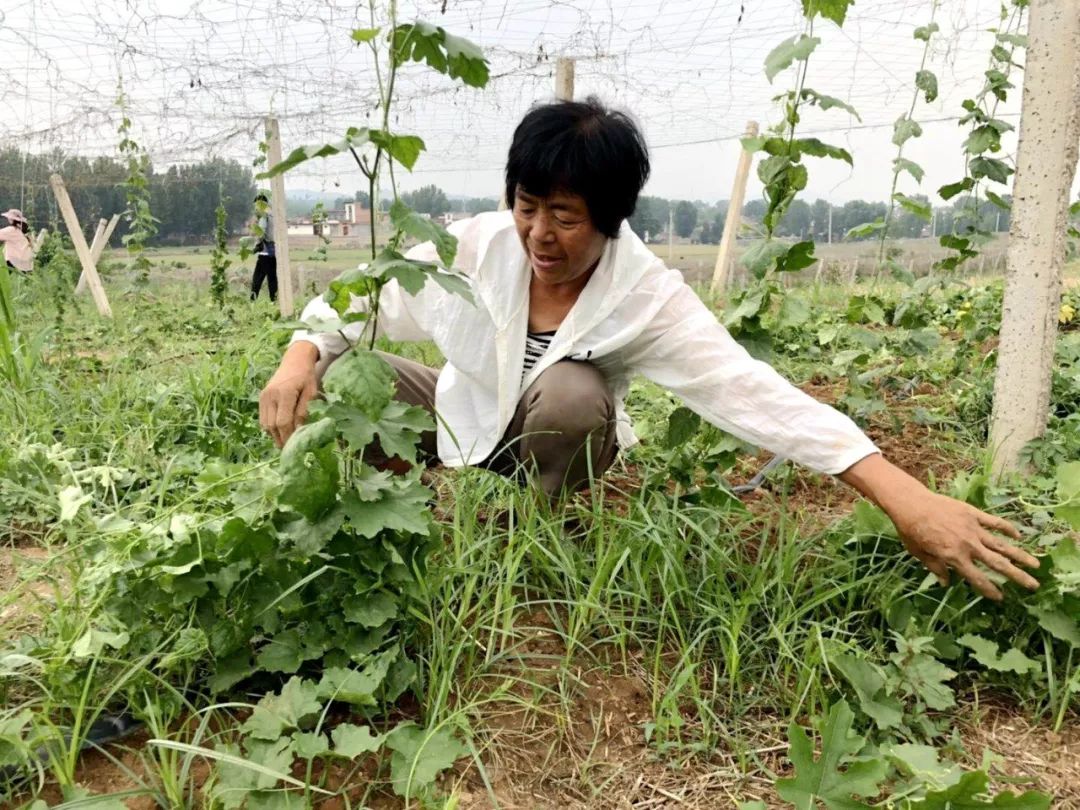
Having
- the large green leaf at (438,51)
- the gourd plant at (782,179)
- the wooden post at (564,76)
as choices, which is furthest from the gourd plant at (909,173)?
the wooden post at (564,76)

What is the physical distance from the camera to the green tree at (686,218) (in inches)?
328

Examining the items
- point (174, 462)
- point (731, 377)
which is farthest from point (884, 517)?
point (174, 462)

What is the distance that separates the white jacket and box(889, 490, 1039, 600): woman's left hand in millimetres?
184

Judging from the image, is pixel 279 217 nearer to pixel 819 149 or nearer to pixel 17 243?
pixel 17 243

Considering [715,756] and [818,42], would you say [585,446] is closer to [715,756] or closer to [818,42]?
[715,756]

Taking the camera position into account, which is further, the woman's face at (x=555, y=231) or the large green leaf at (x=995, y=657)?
the woman's face at (x=555, y=231)

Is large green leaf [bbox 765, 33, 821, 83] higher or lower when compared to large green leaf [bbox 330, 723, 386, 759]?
higher

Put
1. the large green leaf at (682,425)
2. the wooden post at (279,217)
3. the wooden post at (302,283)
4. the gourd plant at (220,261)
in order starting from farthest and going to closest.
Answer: the wooden post at (302,283) → the wooden post at (279,217) → the gourd plant at (220,261) → the large green leaf at (682,425)

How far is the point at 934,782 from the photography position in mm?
1156

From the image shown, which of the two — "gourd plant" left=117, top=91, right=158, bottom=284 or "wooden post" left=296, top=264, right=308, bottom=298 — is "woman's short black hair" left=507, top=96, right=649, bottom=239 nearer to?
"gourd plant" left=117, top=91, right=158, bottom=284

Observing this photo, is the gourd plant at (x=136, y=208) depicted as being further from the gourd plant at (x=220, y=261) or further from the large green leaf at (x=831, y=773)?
the large green leaf at (x=831, y=773)

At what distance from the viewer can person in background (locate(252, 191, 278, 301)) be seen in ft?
22.2

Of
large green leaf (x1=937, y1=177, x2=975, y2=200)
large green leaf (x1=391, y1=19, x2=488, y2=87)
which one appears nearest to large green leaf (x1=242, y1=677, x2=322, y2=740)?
large green leaf (x1=391, y1=19, x2=488, y2=87)

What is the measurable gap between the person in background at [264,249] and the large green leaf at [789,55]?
5.80 meters
